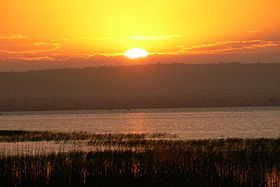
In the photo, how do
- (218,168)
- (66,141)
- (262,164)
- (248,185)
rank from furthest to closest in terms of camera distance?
(66,141)
(262,164)
(218,168)
(248,185)

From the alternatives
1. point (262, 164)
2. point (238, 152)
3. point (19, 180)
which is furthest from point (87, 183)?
point (238, 152)

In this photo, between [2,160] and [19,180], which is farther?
[2,160]

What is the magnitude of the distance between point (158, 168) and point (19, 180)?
7.38 metres

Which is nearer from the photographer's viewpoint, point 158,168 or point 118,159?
point 158,168

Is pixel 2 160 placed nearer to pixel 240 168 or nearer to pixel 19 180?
pixel 19 180

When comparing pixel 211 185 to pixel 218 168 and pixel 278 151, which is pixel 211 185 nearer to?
pixel 218 168

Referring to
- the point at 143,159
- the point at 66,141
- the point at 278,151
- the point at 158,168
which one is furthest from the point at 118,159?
the point at 66,141

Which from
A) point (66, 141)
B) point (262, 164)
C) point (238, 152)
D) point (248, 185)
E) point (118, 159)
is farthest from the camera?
point (66, 141)

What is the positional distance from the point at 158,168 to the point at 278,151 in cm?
1547

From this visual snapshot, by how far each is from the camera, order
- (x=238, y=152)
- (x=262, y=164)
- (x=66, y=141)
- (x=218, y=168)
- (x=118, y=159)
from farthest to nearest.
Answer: (x=66, y=141)
(x=238, y=152)
(x=118, y=159)
(x=262, y=164)
(x=218, y=168)

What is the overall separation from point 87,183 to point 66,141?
41075 mm

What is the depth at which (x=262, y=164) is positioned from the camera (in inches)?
1538

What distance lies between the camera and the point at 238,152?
4822cm


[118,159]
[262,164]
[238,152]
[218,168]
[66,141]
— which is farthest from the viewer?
[66,141]
